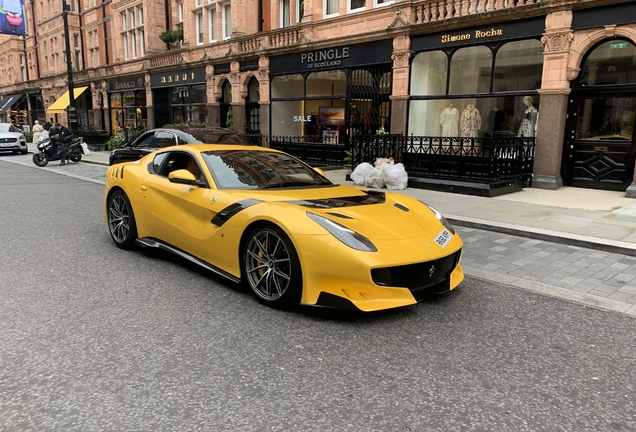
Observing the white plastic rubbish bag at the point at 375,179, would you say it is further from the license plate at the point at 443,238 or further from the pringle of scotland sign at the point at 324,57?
the license plate at the point at 443,238

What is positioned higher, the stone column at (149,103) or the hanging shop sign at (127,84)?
the hanging shop sign at (127,84)

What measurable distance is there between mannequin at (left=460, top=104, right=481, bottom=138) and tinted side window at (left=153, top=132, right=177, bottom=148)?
8309mm

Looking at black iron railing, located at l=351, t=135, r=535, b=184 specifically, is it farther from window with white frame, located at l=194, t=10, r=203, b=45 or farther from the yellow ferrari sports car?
window with white frame, located at l=194, t=10, r=203, b=45

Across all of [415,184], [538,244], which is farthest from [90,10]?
[538,244]

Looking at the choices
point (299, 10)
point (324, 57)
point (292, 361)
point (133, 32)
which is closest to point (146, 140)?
point (324, 57)

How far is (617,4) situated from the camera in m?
10.1

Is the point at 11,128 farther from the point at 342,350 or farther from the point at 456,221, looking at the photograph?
the point at 342,350

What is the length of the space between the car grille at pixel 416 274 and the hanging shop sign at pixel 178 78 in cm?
2123

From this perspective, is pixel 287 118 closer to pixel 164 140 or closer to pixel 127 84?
pixel 164 140

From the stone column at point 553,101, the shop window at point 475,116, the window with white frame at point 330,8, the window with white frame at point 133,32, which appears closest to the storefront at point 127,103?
the window with white frame at point 133,32

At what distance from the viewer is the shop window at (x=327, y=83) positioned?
16922 millimetres

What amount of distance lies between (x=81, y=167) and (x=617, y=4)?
18.5 meters

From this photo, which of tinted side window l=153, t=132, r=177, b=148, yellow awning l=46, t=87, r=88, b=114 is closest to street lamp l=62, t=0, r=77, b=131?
yellow awning l=46, t=87, r=88, b=114

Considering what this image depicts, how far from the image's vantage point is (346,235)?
12.6 feet
